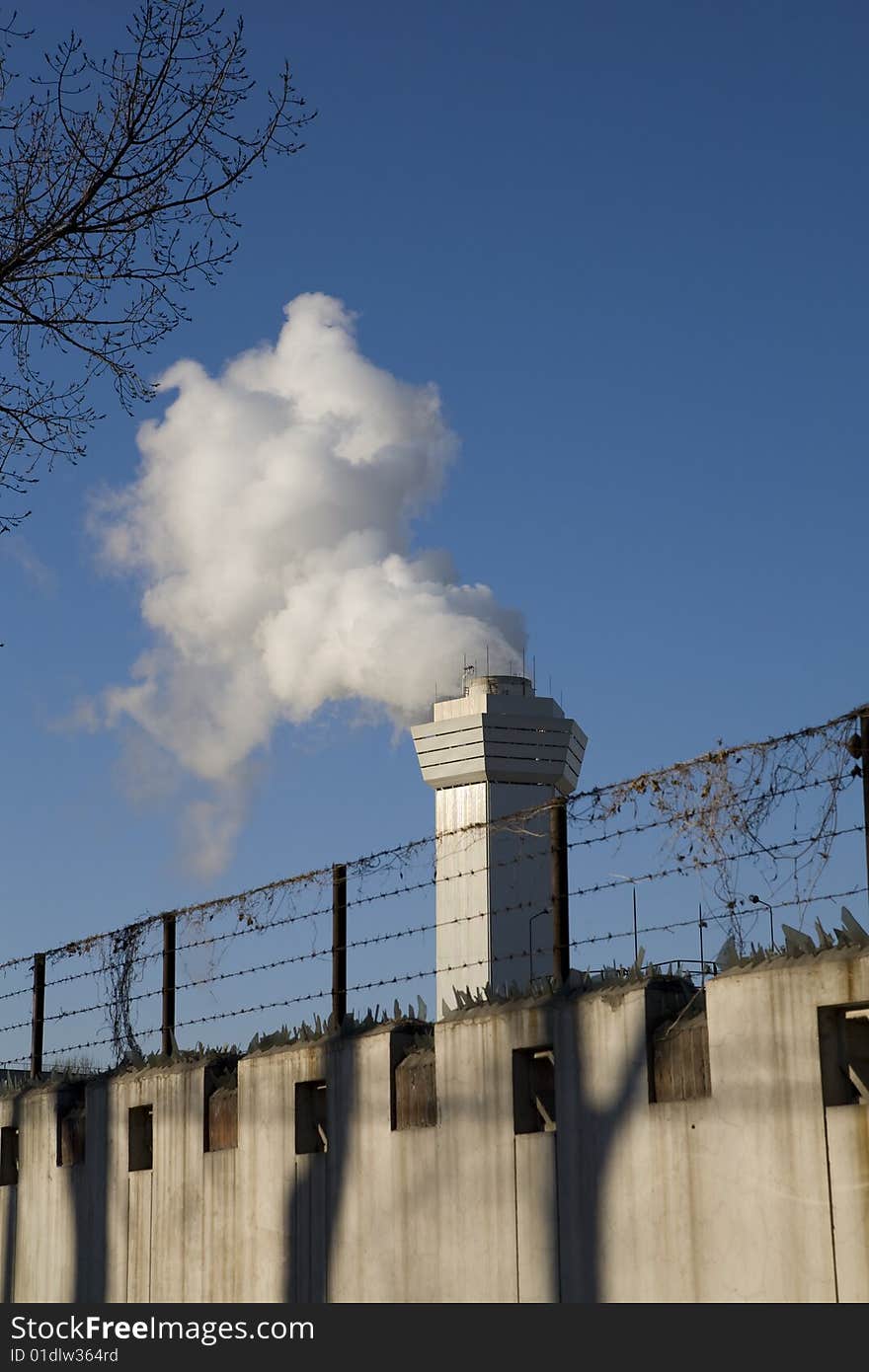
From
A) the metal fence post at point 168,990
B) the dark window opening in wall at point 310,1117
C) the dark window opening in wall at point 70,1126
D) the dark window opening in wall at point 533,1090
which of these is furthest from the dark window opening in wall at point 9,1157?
the dark window opening in wall at point 533,1090

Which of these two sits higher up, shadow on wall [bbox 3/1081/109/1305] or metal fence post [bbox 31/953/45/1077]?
metal fence post [bbox 31/953/45/1077]

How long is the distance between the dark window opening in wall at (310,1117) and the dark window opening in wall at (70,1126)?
11.8 ft

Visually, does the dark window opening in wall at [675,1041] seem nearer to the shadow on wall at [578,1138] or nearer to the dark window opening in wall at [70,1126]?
the shadow on wall at [578,1138]

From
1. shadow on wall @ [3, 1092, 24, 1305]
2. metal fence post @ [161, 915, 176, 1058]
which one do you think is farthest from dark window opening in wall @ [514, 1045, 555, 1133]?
shadow on wall @ [3, 1092, 24, 1305]

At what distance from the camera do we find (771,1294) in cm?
873

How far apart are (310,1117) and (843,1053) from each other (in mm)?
5249

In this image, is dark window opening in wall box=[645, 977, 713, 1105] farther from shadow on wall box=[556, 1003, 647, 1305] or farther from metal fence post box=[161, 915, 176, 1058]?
metal fence post box=[161, 915, 176, 1058]

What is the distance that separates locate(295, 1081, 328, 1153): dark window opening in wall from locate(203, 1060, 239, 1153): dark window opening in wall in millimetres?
856

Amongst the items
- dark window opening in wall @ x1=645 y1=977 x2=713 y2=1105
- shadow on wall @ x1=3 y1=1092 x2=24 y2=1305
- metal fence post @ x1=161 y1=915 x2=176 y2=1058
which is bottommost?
shadow on wall @ x1=3 y1=1092 x2=24 y2=1305

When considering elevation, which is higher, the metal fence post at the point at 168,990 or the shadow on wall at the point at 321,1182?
the metal fence post at the point at 168,990

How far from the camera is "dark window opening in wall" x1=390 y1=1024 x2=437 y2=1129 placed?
11.5 metres

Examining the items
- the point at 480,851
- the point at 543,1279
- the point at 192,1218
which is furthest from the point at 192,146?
the point at 480,851

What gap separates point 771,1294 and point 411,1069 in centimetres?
355

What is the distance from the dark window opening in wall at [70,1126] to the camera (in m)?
15.5
